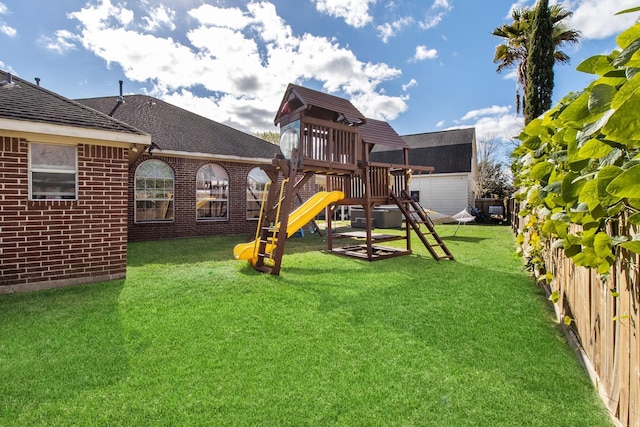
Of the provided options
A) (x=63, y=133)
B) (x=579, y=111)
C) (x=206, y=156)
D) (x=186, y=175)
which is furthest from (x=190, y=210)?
(x=579, y=111)

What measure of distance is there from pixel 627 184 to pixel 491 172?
33244 millimetres

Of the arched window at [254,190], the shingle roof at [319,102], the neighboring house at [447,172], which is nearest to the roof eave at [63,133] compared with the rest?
the shingle roof at [319,102]

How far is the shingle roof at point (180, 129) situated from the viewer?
11656 millimetres

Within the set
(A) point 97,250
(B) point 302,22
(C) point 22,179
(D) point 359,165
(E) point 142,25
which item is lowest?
(A) point 97,250

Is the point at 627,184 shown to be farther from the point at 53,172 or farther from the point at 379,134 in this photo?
the point at 379,134

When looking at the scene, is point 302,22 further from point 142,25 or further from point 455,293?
point 455,293

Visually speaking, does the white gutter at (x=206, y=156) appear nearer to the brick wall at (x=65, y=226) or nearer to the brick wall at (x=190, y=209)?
the brick wall at (x=190, y=209)

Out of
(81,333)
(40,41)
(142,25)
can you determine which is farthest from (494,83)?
(81,333)

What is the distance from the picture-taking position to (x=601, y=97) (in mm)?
832

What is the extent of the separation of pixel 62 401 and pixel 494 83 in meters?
24.7

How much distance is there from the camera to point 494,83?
2050 centimetres

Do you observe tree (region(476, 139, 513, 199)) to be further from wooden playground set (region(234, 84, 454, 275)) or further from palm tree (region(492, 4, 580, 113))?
wooden playground set (region(234, 84, 454, 275))

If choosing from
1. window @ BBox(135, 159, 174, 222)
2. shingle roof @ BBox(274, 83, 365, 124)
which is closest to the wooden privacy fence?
shingle roof @ BBox(274, 83, 365, 124)

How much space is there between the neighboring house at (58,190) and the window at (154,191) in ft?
16.4
